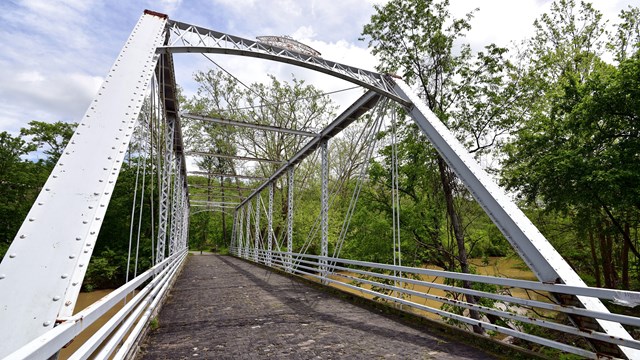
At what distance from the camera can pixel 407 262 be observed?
1399cm

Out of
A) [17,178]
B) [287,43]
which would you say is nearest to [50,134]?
[17,178]

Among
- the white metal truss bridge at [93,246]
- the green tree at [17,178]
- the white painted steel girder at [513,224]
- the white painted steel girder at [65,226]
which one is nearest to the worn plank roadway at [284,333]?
the white metal truss bridge at [93,246]

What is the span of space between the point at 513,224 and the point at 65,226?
16.3ft

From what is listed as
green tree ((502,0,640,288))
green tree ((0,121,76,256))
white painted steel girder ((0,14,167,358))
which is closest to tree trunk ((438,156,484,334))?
green tree ((502,0,640,288))

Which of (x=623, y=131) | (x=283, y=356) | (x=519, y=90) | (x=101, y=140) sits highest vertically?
(x=519, y=90)

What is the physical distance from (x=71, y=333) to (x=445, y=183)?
12049 mm

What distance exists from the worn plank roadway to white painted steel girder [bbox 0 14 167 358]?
6.73ft

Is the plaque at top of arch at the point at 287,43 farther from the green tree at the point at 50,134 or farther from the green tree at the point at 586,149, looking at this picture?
the green tree at the point at 50,134

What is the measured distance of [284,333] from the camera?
470 centimetres

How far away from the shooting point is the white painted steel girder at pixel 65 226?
1903mm

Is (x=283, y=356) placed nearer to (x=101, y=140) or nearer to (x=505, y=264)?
(x=101, y=140)

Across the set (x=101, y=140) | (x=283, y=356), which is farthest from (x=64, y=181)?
(x=283, y=356)

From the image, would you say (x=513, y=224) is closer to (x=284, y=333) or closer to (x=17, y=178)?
(x=284, y=333)

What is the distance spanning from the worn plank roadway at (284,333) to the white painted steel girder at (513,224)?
4.13ft
